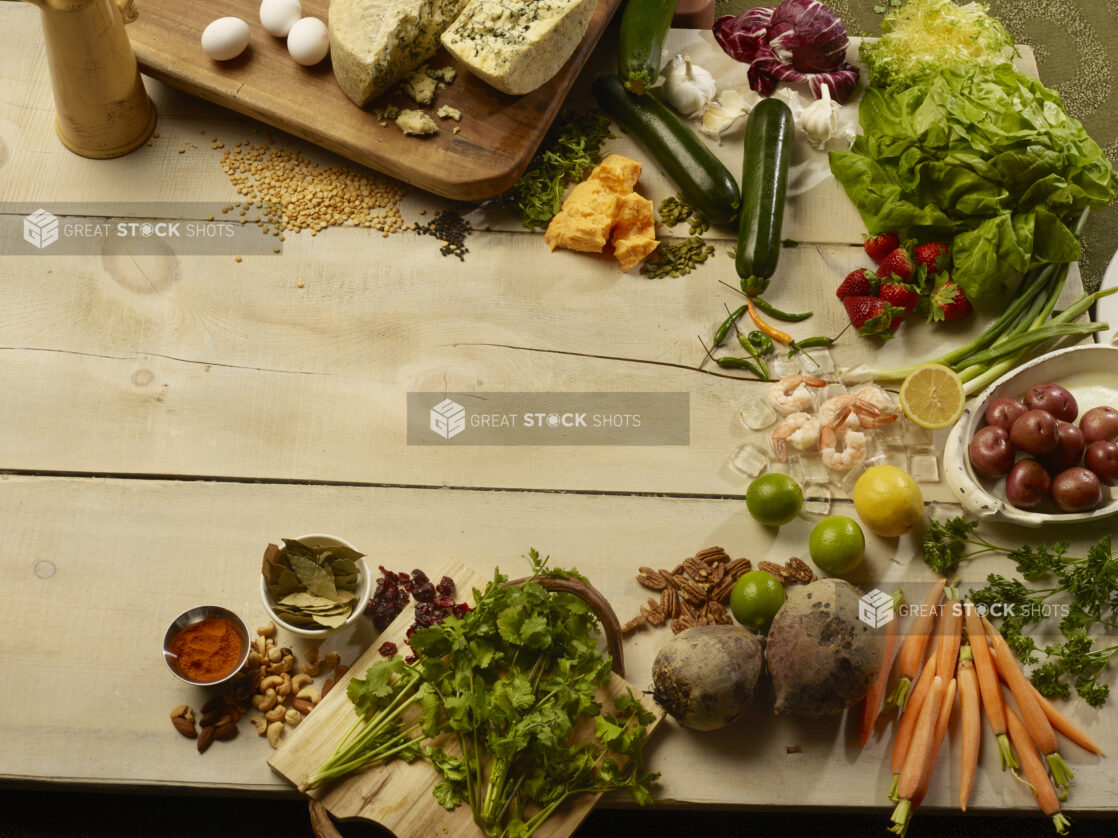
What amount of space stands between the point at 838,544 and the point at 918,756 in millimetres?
419

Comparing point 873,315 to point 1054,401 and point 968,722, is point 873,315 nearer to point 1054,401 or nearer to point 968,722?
point 1054,401

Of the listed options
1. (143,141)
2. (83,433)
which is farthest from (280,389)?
(143,141)

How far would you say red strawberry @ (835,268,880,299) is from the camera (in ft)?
7.20

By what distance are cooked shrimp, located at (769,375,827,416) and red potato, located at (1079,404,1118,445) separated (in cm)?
53

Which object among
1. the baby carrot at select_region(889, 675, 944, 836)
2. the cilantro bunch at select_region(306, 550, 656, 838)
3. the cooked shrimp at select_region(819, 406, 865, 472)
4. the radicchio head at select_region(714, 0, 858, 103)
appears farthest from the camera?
the radicchio head at select_region(714, 0, 858, 103)

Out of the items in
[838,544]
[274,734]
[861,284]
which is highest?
[861,284]

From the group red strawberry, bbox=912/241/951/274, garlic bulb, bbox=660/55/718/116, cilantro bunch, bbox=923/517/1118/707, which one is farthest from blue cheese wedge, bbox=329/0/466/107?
cilantro bunch, bbox=923/517/1118/707

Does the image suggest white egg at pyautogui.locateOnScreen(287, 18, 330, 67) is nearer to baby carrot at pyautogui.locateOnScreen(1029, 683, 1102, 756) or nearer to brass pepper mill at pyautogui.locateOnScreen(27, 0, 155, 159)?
brass pepper mill at pyautogui.locateOnScreen(27, 0, 155, 159)

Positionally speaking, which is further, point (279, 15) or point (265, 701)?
point (279, 15)

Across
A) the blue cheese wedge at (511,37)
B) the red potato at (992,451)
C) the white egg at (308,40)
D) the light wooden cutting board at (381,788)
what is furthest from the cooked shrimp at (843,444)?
the white egg at (308,40)

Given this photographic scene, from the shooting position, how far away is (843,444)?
2.09m

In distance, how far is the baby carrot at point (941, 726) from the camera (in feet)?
5.99

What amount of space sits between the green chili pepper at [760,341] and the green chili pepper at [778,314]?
6cm

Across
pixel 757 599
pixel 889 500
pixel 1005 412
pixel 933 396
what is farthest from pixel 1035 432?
pixel 757 599
